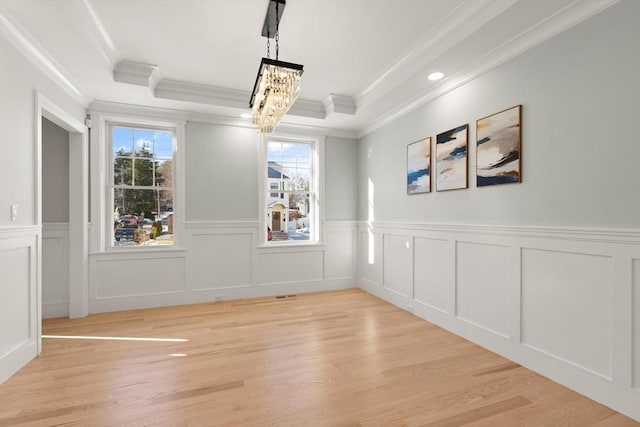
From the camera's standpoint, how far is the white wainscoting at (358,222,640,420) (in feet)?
6.45

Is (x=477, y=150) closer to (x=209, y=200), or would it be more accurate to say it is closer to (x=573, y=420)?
(x=573, y=420)

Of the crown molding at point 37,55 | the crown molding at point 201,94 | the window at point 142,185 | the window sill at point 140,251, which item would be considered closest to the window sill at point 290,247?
the window sill at point 140,251

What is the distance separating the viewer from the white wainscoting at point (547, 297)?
1967 mm

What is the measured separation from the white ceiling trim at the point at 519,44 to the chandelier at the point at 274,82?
5.70 feet

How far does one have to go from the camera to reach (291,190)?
5039mm

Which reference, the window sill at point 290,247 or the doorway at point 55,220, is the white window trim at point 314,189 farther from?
the doorway at point 55,220

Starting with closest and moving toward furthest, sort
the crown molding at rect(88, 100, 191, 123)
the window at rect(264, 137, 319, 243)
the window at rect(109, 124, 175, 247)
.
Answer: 1. the crown molding at rect(88, 100, 191, 123)
2. the window at rect(109, 124, 175, 247)
3. the window at rect(264, 137, 319, 243)

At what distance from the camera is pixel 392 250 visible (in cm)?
435

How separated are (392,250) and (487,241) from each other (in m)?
1.56

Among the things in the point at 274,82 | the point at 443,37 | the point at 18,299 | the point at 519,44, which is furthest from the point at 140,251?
the point at 519,44

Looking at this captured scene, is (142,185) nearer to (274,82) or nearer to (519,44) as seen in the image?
(274,82)

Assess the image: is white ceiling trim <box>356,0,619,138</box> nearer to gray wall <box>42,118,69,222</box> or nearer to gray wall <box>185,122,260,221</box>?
gray wall <box>185,122,260,221</box>

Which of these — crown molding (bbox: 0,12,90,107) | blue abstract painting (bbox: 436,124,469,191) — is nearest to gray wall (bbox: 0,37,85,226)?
crown molding (bbox: 0,12,90,107)

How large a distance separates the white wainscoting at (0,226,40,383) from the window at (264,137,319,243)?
271 centimetres
